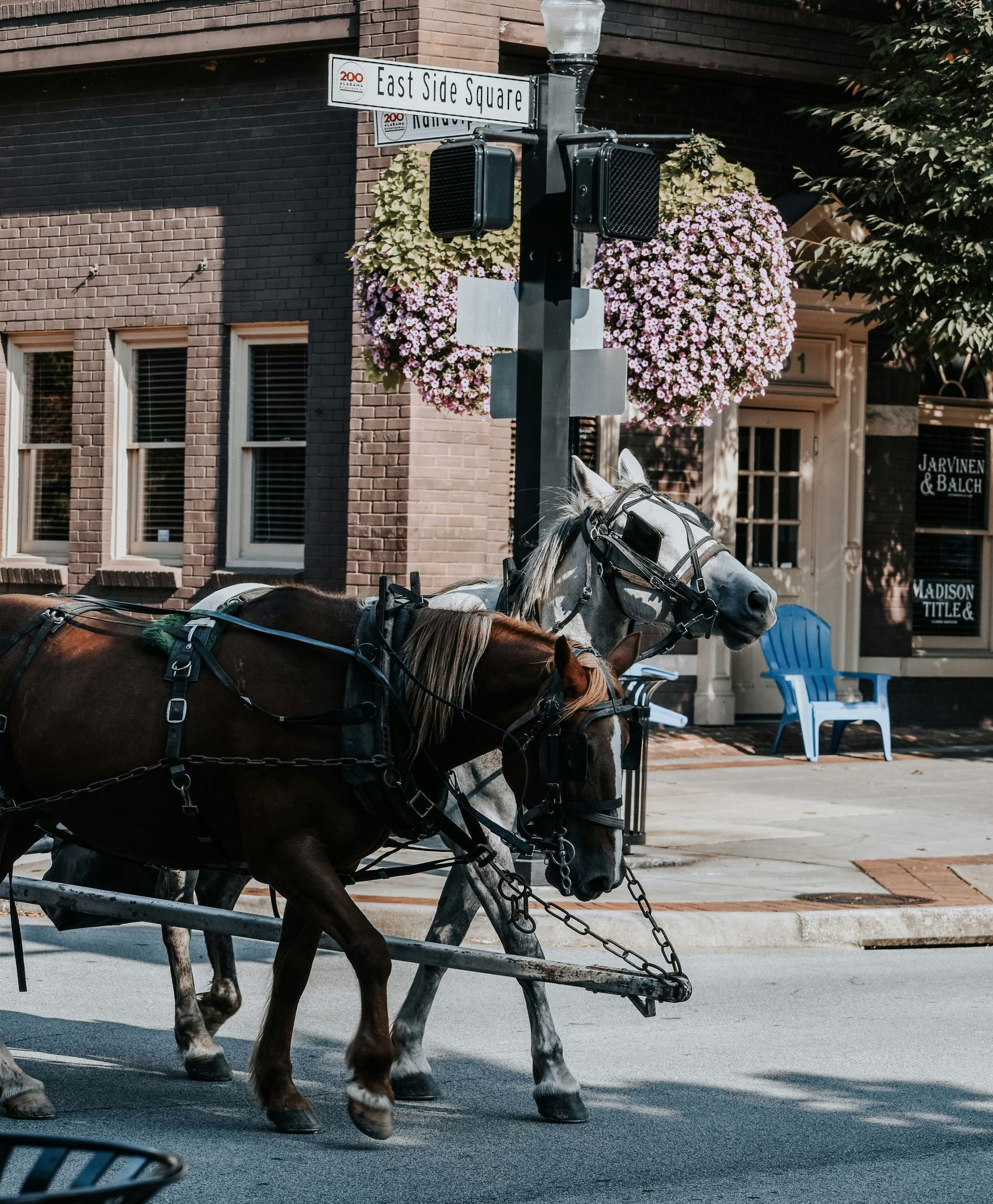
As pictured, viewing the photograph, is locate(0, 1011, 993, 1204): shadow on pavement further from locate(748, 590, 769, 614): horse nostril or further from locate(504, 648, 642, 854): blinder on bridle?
locate(748, 590, 769, 614): horse nostril

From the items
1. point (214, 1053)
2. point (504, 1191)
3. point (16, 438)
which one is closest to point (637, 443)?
point (16, 438)

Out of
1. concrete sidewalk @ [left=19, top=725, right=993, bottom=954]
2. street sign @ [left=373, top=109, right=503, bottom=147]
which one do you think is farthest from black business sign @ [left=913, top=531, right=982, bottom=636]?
street sign @ [left=373, top=109, right=503, bottom=147]

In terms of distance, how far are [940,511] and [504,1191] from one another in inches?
531

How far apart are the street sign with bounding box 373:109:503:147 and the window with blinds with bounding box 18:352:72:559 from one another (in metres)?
8.15

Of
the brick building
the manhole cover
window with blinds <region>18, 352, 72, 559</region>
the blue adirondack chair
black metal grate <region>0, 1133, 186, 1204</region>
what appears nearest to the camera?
black metal grate <region>0, 1133, 186, 1204</region>

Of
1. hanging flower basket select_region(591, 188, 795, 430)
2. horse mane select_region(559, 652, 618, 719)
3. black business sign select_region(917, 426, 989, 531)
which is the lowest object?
horse mane select_region(559, 652, 618, 719)

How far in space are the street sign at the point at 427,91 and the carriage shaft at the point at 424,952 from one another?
4.16m

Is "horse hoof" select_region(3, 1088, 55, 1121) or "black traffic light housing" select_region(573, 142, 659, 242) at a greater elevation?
"black traffic light housing" select_region(573, 142, 659, 242)

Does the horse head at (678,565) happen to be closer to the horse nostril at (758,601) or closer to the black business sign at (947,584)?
the horse nostril at (758,601)

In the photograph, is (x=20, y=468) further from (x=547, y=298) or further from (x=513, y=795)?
(x=513, y=795)

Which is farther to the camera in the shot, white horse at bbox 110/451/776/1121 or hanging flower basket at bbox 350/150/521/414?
hanging flower basket at bbox 350/150/521/414

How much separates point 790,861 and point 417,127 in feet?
15.3

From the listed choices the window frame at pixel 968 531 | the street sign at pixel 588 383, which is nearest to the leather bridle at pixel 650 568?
the street sign at pixel 588 383

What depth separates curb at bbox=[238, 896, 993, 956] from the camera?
327 inches
